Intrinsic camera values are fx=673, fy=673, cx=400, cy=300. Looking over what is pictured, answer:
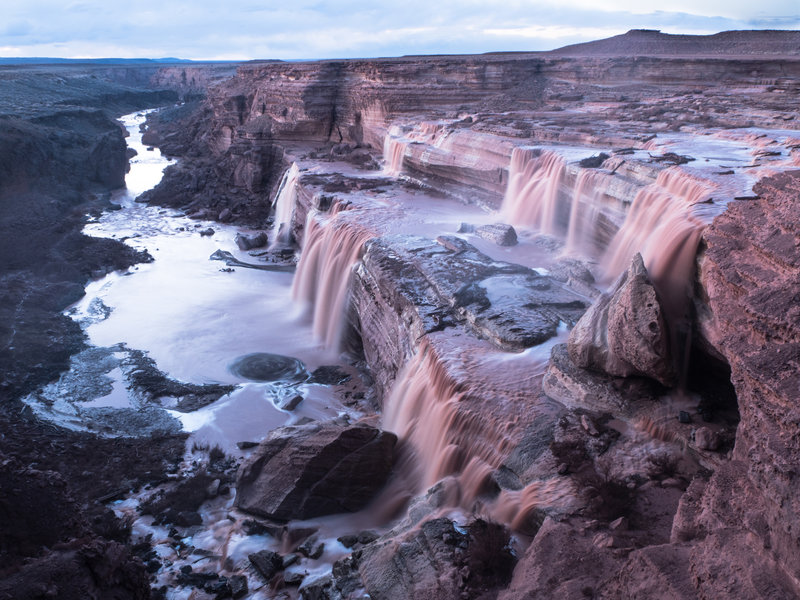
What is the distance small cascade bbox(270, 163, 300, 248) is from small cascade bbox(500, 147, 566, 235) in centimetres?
840

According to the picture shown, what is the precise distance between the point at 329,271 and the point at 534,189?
5.30 metres

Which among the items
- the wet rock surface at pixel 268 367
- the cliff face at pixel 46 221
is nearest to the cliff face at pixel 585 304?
the wet rock surface at pixel 268 367

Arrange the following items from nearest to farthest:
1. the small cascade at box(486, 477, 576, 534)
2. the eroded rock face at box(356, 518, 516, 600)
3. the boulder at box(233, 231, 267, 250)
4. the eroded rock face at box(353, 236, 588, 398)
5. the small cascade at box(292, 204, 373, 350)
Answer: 1. the eroded rock face at box(356, 518, 516, 600)
2. the small cascade at box(486, 477, 576, 534)
3. the eroded rock face at box(353, 236, 588, 398)
4. the small cascade at box(292, 204, 373, 350)
5. the boulder at box(233, 231, 267, 250)

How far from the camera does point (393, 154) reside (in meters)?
23.9

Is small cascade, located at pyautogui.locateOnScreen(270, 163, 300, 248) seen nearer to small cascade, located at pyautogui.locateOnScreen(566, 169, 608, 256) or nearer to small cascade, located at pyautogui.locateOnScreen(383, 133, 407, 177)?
small cascade, located at pyautogui.locateOnScreen(383, 133, 407, 177)

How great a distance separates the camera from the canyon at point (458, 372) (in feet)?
17.8

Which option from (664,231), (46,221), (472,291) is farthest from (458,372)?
(46,221)

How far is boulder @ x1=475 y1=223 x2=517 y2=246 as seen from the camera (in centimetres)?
1462

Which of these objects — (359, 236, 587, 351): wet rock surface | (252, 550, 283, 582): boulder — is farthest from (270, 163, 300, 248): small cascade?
(252, 550, 283, 582): boulder

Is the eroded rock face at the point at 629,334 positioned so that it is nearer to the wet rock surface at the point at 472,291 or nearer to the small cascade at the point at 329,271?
the wet rock surface at the point at 472,291

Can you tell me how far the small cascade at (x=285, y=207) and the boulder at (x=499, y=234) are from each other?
9225 millimetres

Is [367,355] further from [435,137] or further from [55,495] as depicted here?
[435,137]

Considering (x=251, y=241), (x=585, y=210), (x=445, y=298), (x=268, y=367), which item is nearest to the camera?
(x=445, y=298)

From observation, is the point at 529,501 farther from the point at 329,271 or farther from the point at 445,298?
the point at 329,271
